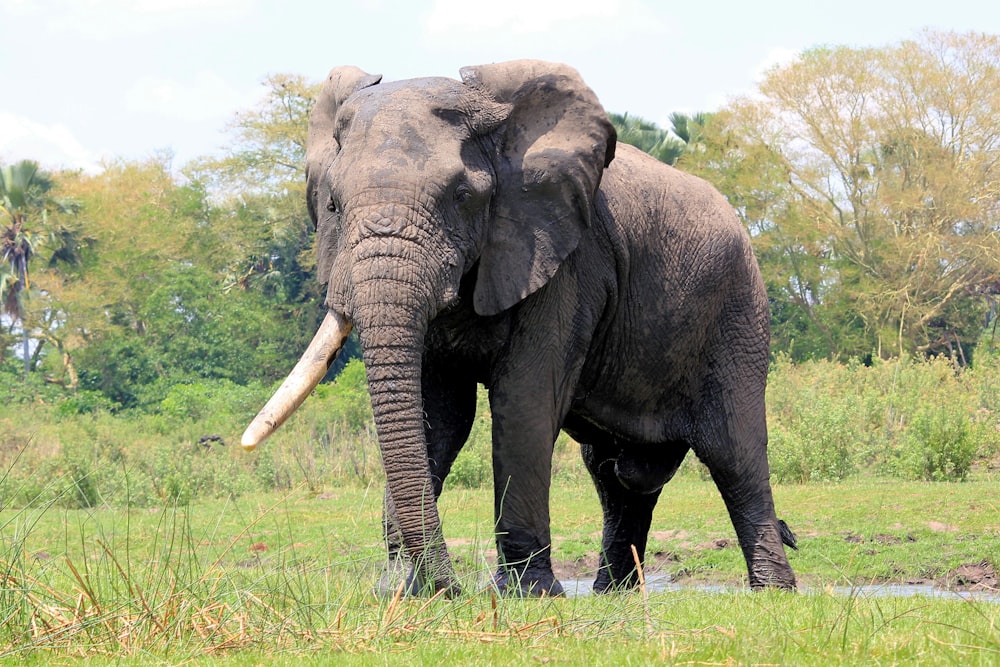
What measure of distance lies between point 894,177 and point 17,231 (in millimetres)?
27459

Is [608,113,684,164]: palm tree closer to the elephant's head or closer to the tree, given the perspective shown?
the tree

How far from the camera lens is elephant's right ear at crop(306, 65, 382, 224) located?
7.26 m

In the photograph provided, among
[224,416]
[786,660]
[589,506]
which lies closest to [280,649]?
[786,660]

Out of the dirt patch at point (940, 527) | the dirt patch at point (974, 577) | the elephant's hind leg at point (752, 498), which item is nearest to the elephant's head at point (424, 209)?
the elephant's hind leg at point (752, 498)

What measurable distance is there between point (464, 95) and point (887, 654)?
142 inches

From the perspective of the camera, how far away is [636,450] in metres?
8.52

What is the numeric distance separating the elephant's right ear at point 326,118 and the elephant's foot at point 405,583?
6.99 ft

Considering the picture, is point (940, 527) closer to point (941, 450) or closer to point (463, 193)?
point (941, 450)

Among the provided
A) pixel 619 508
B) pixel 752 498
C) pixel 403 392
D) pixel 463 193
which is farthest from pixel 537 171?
pixel 619 508

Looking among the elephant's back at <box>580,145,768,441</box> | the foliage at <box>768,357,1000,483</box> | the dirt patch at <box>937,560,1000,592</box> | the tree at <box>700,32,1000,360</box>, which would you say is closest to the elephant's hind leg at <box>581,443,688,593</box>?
the elephant's back at <box>580,145,768,441</box>

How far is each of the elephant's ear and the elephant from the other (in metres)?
0.01

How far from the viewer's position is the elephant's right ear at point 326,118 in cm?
726

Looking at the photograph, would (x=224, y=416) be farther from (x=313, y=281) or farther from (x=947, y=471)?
(x=313, y=281)

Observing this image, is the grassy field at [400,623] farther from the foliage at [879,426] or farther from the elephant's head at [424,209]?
the foliage at [879,426]
